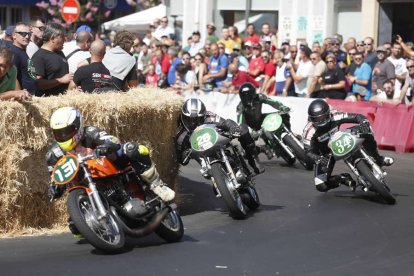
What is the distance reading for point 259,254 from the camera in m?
9.59

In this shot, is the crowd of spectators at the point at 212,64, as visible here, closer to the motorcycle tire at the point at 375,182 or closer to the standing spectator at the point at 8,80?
the standing spectator at the point at 8,80

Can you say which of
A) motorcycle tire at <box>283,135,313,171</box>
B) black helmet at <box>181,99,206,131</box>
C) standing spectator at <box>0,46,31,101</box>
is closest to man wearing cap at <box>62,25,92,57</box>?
black helmet at <box>181,99,206,131</box>

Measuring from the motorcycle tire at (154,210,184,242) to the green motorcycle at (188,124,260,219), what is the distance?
1.26m

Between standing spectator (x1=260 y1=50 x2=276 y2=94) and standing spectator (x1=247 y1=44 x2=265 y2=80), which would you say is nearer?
standing spectator (x1=260 y1=50 x2=276 y2=94)

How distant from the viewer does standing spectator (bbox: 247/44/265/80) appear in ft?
73.6

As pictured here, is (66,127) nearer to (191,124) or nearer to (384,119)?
(191,124)

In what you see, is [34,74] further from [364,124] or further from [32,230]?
[364,124]

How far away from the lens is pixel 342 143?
13008 mm

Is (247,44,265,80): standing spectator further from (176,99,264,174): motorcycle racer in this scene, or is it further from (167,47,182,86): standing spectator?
(176,99,264,174): motorcycle racer

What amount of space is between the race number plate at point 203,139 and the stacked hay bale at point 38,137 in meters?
0.56

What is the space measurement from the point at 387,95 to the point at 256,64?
3789mm

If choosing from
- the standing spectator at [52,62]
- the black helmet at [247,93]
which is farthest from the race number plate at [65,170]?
the black helmet at [247,93]

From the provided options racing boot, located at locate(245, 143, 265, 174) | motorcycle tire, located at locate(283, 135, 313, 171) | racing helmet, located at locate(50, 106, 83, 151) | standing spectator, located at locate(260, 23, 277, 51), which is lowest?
motorcycle tire, located at locate(283, 135, 313, 171)

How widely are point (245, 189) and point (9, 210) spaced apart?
297 centimetres
